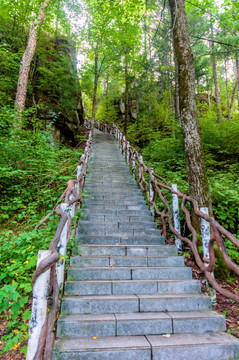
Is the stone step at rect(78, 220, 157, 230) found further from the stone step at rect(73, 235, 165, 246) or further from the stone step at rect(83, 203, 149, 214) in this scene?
the stone step at rect(83, 203, 149, 214)

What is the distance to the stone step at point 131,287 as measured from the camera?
286cm

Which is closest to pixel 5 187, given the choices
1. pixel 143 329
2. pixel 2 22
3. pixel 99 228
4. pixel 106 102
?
pixel 99 228

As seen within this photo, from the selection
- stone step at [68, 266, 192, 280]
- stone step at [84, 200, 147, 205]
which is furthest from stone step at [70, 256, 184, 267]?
stone step at [84, 200, 147, 205]

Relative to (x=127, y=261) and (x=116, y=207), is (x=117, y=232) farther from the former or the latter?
(x=116, y=207)

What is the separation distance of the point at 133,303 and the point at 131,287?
289 mm

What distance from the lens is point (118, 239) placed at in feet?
13.5

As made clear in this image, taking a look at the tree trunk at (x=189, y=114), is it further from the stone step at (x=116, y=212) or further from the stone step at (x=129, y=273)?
the stone step at (x=116, y=212)

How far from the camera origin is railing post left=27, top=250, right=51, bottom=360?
1644mm

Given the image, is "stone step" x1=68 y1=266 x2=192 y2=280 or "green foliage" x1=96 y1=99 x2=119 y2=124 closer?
"stone step" x1=68 y1=266 x2=192 y2=280

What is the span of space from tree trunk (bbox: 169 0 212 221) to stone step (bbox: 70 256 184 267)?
120 cm

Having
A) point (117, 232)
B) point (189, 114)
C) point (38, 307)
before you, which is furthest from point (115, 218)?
point (38, 307)

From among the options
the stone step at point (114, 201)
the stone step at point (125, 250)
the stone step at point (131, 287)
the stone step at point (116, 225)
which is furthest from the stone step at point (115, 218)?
the stone step at point (131, 287)

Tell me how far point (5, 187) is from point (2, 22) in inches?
385

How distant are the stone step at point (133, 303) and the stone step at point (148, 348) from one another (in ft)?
1.19
